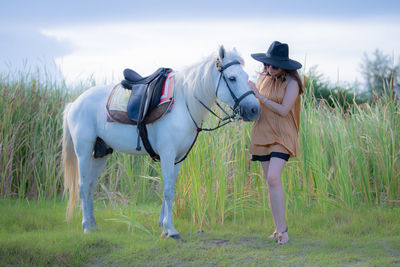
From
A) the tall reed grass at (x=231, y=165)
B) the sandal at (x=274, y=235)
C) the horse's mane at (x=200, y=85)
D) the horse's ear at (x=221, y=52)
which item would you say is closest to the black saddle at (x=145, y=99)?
the horse's mane at (x=200, y=85)

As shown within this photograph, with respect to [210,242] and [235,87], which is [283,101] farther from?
[210,242]

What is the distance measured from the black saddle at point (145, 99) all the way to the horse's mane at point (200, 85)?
0.32m

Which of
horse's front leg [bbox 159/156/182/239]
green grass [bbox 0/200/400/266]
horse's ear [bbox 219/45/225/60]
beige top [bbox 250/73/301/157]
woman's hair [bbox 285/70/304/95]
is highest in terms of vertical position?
horse's ear [bbox 219/45/225/60]

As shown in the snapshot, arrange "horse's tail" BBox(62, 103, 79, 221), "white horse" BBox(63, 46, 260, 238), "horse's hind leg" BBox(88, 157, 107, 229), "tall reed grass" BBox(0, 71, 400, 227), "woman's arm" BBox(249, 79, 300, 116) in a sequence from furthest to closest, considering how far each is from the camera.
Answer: "horse's tail" BBox(62, 103, 79, 221)
"horse's hind leg" BBox(88, 157, 107, 229)
"tall reed grass" BBox(0, 71, 400, 227)
"woman's arm" BBox(249, 79, 300, 116)
"white horse" BBox(63, 46, 260, 238)

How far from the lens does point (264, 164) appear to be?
13.5ft

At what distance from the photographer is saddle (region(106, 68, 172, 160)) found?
4.11 metres

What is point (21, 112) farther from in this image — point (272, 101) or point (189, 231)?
point (272, 101)

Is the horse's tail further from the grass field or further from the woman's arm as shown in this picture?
the woman's arm

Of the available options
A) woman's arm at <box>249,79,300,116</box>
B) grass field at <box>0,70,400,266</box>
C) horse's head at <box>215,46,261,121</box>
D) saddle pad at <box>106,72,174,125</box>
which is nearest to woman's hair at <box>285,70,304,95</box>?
woman's arm at <box>249,79,300,116</box>

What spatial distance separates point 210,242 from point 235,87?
1.66 m


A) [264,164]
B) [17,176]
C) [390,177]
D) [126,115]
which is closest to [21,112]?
[17,176]

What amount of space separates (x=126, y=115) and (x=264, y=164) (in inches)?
62.1

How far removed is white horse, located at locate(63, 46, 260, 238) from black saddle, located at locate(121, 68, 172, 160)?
9 cm

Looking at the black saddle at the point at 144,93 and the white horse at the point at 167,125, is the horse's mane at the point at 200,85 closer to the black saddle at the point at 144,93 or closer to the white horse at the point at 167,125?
the white horse at the point at 167,125
